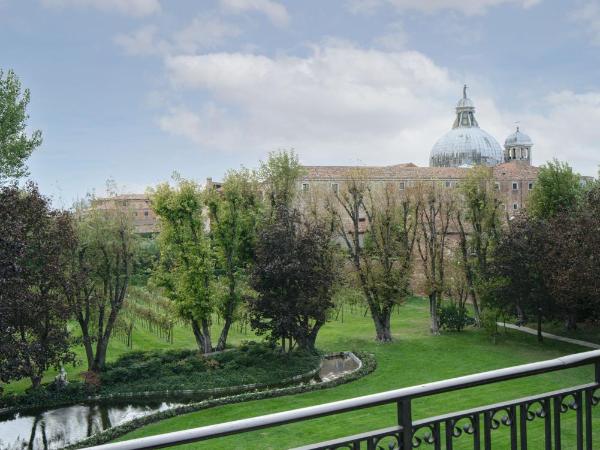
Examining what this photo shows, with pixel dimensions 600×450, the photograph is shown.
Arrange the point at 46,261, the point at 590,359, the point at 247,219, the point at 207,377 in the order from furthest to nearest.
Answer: the point at 247,219
the point at 207,377
the point at 46,261
the point at 590,359

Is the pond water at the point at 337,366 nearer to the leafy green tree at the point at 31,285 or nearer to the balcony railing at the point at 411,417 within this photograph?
the leafy green tree at the point at 31,285

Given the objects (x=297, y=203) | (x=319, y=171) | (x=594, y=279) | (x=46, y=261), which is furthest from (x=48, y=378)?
(x=319, y=171)

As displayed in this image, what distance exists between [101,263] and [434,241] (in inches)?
619

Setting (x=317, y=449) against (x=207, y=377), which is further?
(x=207, y=377)

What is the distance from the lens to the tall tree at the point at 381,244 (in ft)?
90.0

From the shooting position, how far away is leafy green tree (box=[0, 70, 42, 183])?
2592 centimetres

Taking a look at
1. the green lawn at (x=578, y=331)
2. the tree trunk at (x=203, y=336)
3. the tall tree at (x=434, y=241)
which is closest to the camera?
the tree trunk at (x=203, y=336)

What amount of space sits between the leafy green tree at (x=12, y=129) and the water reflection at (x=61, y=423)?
11325 mm

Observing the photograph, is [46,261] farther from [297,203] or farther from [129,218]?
[297,203]

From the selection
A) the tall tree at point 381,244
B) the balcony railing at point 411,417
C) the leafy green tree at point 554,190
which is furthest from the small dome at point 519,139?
the balcony railing at point 411,417

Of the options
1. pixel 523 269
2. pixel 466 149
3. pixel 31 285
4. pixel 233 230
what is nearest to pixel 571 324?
pixel 523 269

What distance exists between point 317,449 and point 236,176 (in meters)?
24.0

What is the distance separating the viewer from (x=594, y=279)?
19.9m

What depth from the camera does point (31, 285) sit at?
18953 millimetres
